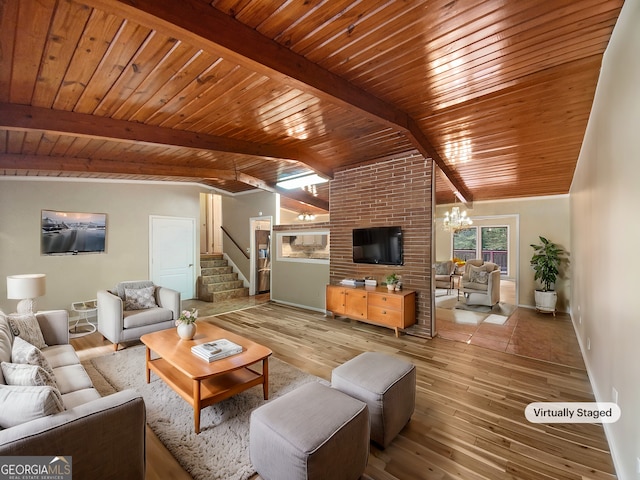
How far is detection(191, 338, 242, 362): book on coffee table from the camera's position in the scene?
2463 millimetres

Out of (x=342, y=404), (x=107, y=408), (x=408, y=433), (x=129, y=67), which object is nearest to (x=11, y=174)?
(x=129, y=67)

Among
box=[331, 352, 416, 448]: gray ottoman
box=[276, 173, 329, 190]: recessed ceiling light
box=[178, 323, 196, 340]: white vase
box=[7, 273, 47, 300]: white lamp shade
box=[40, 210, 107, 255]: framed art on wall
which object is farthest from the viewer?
box=[276, 173, 329, 190]: recessed ceiling light

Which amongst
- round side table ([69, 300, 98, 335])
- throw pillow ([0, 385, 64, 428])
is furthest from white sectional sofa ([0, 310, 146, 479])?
round side table ([69, 300, 98, 335])

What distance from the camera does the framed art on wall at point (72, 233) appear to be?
480cm

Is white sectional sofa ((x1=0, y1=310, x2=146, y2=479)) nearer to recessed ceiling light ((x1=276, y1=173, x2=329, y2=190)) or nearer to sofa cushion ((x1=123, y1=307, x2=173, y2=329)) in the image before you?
sofa cushion ((x1=123, y1=307, x2=173, y2=329))

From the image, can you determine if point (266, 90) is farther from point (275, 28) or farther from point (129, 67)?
point (129, 67)

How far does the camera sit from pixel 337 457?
5.05 ft

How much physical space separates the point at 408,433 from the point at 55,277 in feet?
19.6

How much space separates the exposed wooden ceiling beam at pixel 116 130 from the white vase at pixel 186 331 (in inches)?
82.3

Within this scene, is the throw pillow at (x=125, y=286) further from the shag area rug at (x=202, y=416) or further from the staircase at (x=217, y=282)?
the staircase at (x=217, y=282)

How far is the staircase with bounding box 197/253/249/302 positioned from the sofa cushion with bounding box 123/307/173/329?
260 centimetres

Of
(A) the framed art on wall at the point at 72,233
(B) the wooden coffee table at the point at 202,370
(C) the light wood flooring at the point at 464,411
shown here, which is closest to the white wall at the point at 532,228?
(C) the light wood flooring at the point at 464,411

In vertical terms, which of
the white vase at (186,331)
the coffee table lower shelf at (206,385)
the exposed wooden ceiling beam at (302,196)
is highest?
the exposed wooden ceiling beam at (302,196)

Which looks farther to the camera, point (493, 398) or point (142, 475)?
point (493, 398)
